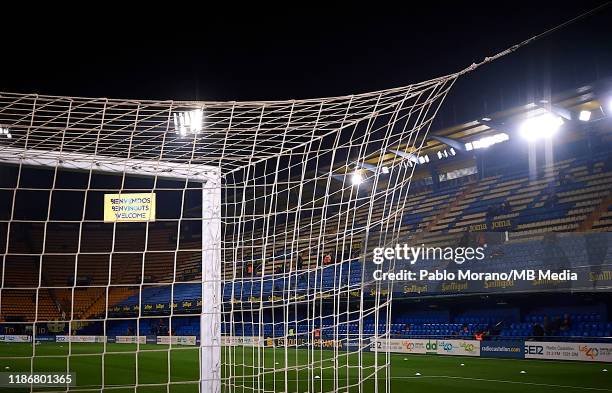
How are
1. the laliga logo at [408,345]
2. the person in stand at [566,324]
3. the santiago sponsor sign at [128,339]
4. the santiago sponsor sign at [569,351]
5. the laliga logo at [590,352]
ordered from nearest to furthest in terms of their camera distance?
the santiago sponsor sign at [569,351] < the laliga logo at [590,352] < the person in stand at [566,324] < the laliga logo at [408,345] < the santiago sponsor sign at [128,339]

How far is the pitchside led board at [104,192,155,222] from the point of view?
5.10 metres

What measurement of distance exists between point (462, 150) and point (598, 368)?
1363 cm

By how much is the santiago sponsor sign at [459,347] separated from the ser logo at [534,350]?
1.48 meters

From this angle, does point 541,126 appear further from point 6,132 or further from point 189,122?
point 6,132

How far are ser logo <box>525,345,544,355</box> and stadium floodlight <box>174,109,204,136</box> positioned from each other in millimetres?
13245

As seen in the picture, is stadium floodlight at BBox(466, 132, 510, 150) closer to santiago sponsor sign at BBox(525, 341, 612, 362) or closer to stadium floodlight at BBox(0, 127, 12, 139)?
santiago sponsor sign at BBox(525, 341, 612, 362)

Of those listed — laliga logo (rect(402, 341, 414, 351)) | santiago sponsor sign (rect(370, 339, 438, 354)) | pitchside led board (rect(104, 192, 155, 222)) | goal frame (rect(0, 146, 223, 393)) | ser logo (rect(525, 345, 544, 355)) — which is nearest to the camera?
goal frame (rect(0, 146, 223, 393))

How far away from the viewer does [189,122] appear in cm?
540

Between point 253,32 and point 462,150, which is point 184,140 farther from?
point 462,150

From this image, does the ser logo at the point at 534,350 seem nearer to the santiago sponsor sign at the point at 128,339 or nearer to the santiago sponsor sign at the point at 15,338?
the santiago sponsor sign at the point at 128,339

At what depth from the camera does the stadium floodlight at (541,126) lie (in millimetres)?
22656

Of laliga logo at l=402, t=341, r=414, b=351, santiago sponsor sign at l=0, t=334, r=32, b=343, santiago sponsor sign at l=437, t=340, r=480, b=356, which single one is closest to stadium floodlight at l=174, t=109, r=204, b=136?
santiago sponsor sign at l=437, t=340, r=480, b=356

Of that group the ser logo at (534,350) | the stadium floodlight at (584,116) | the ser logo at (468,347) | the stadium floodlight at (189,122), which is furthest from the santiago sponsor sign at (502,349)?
the stadium floodlight at (189,122)

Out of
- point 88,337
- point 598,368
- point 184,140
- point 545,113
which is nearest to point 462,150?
point 545,113
